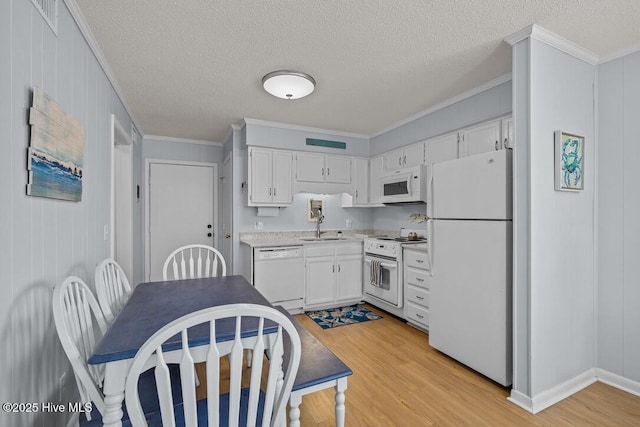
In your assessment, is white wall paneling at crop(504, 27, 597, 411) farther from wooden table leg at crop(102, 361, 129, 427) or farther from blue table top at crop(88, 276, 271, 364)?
wooden table leg at crop(102, 361, 129, 427)

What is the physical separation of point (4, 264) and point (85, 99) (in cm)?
137

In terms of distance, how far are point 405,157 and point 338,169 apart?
986 millimetres

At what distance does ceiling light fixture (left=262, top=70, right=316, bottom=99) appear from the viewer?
8.34 feet

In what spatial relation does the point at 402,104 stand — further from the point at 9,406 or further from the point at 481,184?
the point at 9,406

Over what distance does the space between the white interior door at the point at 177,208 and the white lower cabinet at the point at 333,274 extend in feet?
6.85

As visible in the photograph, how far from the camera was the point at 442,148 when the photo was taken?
339cm

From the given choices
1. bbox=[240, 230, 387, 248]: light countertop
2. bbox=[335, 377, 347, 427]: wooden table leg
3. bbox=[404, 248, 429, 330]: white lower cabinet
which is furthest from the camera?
bbox=[240, 230, 387, 248]: light countertop

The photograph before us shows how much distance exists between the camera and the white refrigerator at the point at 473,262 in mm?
2172

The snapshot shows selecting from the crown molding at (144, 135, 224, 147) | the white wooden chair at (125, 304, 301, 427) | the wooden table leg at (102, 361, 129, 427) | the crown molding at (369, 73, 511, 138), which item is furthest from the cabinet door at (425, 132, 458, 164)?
the crown molding at (144, 135, 224, 147)

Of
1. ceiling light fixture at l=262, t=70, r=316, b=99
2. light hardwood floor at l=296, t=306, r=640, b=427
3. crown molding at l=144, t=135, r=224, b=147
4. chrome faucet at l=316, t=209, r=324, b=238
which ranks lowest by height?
light hardwood floor at l=296, t=306, r=640, b=427

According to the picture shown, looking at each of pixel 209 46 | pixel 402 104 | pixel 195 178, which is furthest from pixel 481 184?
pixel 195 178

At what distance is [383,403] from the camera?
6.68ft

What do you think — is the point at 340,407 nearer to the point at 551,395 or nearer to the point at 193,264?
the point at 551,395

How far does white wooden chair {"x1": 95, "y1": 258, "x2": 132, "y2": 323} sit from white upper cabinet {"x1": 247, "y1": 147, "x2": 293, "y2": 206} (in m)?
1.95
